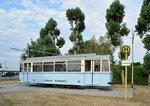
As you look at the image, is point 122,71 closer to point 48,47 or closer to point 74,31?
point 74,31

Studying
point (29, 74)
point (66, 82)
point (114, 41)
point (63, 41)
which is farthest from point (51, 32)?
point (66, 82)

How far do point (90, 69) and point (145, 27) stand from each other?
1399cm

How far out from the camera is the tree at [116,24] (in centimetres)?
3863

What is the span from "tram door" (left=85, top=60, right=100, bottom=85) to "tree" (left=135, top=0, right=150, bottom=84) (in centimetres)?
1229

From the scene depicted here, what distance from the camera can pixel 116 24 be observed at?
38406 millimetres

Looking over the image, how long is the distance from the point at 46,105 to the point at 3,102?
2236mm

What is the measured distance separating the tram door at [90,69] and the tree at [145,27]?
12.3 metres

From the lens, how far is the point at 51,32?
1970 inches

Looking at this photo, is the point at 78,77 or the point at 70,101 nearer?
the point at 70,101

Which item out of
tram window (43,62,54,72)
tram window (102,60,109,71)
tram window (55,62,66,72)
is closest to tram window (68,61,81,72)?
tram window (55,62,66,72)

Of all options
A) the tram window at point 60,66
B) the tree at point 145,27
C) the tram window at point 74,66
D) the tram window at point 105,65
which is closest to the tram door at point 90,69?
the tram window at point 105,65

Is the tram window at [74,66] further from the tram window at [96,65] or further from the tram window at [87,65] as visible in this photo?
the tram window at [96,65]

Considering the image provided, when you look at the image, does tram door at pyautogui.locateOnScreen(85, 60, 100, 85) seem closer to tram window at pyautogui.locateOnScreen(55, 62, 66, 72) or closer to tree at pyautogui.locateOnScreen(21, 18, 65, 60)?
tram window at pyautogui.locateOnScreen(55, 62, 66, 72)

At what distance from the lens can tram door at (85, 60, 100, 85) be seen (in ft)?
86.3
